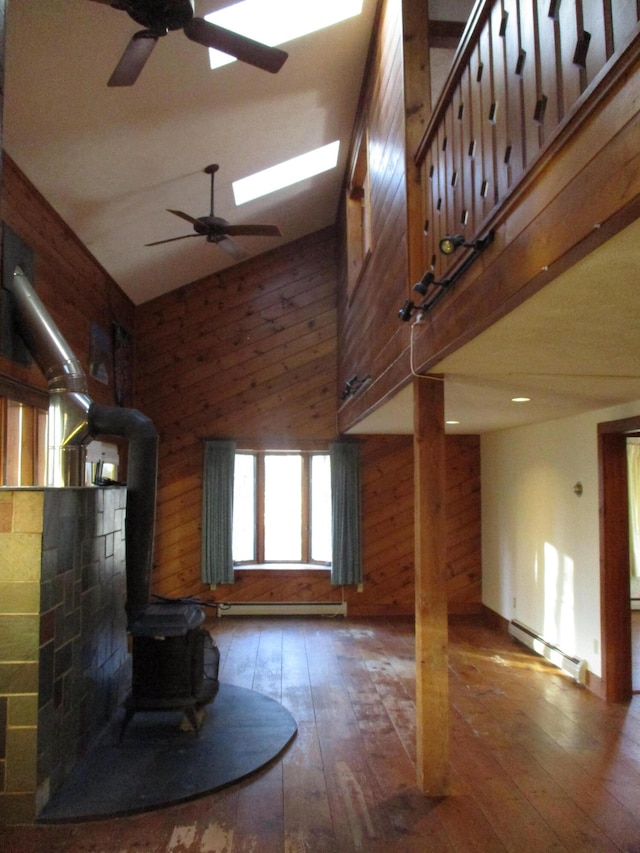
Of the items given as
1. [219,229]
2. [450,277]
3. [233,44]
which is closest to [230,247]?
[219,229]

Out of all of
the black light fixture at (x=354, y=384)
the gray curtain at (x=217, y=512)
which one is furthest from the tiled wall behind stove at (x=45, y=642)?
the gray curtain at (x=217, y=512)

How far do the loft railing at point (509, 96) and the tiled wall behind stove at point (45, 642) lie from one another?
7.64 feet

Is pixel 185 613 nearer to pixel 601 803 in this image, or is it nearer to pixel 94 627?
pixel 94 627

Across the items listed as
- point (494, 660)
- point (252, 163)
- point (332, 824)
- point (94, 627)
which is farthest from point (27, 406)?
point (494, 660)

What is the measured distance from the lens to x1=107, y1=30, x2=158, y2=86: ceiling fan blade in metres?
2.89

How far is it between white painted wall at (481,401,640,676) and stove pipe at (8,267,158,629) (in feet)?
10.9

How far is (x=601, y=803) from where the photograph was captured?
310 cm

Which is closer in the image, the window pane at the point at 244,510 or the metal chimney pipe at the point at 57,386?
the metal chimney pipe at the point at 57,386

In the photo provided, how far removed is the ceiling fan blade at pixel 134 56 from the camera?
289 centimetres

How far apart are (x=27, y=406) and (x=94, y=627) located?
1.64 meters

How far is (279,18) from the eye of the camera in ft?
14.0

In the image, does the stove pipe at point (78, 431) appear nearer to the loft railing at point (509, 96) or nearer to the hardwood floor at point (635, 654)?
the loft railing at point (509, 96)

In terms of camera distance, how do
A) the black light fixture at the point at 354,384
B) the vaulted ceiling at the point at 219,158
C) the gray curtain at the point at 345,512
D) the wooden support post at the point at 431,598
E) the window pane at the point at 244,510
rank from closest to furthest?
the vaulted ceiling at the point at 219,158 → the wooden support post at the point at 431,598 → the black light fixture at the point at 354,384 → the gray curtain at the point at 345,512 → the window pane at the point at 244,510

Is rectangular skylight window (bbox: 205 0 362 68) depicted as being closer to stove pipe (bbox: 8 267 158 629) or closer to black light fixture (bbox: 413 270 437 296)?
stove pipe (bbox: 8 267 158 629)
